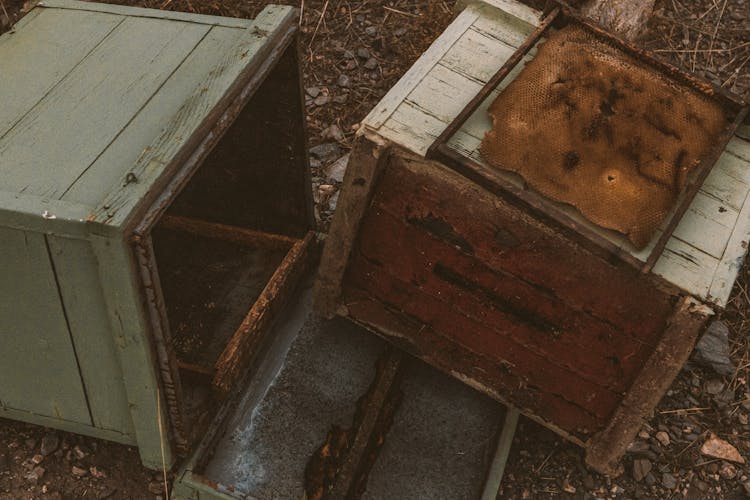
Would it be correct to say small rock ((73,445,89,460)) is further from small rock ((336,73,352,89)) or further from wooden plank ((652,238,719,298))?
small rock ((336,73,352,89))

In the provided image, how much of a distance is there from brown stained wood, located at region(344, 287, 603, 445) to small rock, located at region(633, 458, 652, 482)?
19.6 inches

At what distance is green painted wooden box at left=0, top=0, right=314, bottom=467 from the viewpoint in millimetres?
1445

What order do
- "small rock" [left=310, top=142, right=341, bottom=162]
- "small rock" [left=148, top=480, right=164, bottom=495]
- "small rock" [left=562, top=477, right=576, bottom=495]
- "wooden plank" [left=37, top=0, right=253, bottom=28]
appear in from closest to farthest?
"wooden plank" [left=37, top=0, right=253, bottom=28], "small rock" [left=148, top=480, right=164, bottom=495], "small rock" [left=562, top=477, right=576, bottom=495], "small rock" [left=310, top=142, right=341, bottom=162]

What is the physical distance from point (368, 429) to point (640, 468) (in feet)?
3.49

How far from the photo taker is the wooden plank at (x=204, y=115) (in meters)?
1.39

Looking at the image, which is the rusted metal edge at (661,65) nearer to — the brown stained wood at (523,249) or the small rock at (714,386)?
the brown stained wood at (523,249)

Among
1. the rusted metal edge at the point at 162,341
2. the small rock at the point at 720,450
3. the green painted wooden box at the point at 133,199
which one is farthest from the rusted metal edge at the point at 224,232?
the small rock at the point at 720,450

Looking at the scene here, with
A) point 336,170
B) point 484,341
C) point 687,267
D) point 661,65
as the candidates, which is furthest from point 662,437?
point 336,170

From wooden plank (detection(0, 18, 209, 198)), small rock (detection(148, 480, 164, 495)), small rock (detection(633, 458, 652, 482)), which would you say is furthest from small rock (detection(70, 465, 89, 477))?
small rock (detection(633, 458, 652, 482))

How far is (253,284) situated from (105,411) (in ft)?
2.76

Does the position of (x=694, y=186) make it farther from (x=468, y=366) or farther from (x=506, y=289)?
(x=468, y=366)

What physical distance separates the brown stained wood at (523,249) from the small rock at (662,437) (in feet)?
3.16

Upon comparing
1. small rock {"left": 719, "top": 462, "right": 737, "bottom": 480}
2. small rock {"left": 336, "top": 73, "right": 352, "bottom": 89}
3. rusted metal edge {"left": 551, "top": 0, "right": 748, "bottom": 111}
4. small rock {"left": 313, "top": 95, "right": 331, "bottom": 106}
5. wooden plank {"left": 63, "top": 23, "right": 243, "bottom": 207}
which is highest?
rusted metal edge {"left": 551, "top": 0, "right": 748, "bottom": 111}

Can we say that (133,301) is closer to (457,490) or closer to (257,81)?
(257,81)
